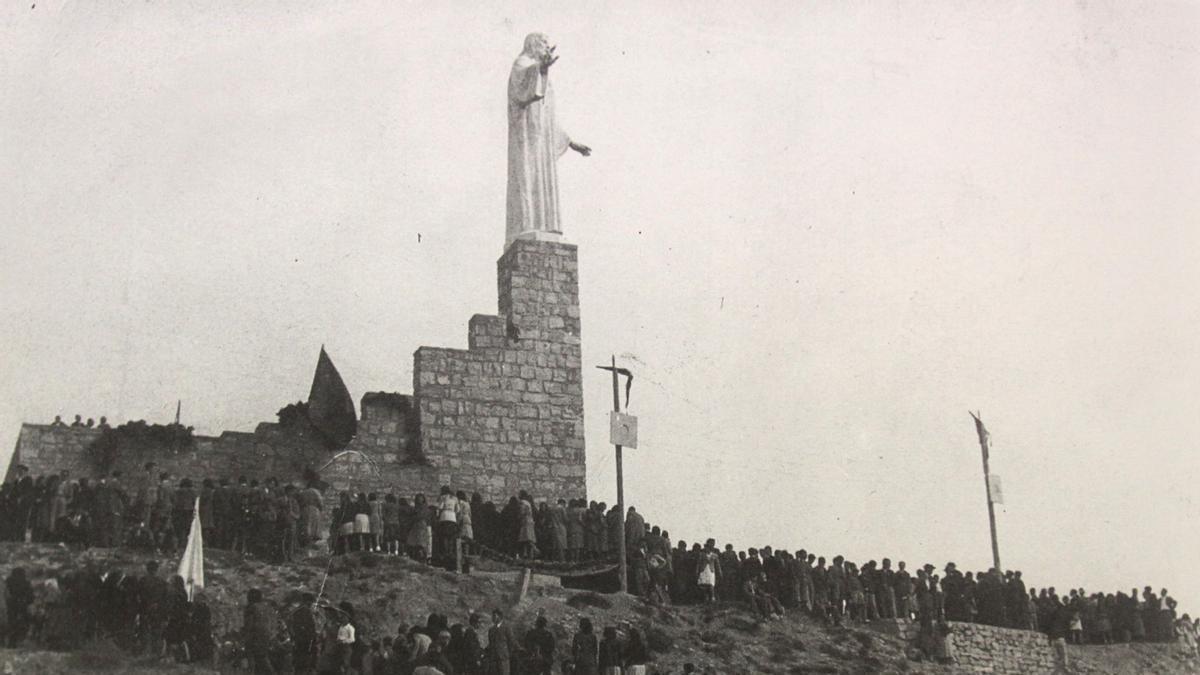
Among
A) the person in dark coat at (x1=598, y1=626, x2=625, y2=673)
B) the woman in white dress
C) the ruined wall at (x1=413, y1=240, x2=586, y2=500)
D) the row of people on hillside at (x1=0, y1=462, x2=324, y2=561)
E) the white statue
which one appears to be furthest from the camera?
the white statue

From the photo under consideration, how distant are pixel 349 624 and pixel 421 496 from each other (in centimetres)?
351

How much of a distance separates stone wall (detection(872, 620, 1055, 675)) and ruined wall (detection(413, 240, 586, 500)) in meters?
5.14

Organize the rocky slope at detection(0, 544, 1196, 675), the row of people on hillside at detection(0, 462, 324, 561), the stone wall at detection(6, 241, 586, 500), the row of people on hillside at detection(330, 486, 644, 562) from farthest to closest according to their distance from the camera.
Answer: the stone wall at detection(6, 241, 586, 500) < the row of people on hillside at detection(330, 486, 644, 562) < the row of people on hillside at detection(0, 462, 324, 561) < the rocky slope at detection(0, 544, 1196, 675)

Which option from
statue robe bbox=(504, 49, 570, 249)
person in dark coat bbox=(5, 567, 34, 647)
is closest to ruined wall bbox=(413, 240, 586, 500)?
statue robe bbox=(504, 49, 570, 249)

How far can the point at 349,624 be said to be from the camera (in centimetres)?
1827

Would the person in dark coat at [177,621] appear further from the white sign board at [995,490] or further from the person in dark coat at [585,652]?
the white sign board at [995,490]

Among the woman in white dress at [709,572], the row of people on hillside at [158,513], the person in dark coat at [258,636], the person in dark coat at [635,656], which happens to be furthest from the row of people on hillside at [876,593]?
the person in dark coat at [258,636]

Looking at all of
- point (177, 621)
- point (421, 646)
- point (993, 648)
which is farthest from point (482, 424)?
point (993, 648)

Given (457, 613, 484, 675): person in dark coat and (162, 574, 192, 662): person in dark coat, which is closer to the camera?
(162, 574, 192, 662): person in dark coat

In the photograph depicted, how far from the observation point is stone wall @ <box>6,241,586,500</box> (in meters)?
22.8

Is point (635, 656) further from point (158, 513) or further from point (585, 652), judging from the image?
point (158, 513)

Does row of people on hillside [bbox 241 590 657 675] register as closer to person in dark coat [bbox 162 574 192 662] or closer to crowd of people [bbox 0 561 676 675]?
crowd of people [bbox 0 561 676 675]

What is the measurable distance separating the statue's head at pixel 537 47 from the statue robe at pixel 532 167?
19.5 inches

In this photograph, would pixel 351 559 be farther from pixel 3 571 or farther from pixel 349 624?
pixel 3 571
